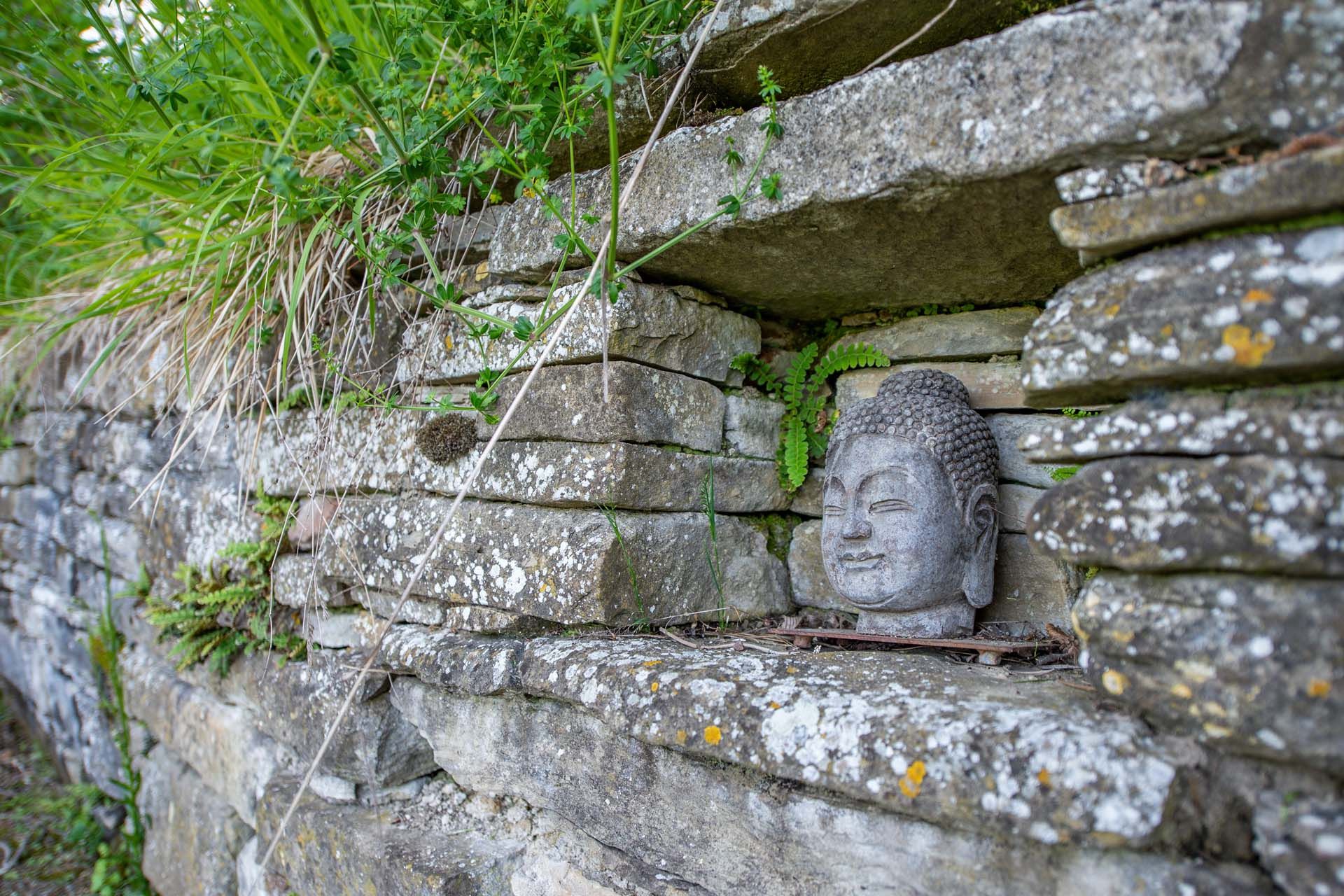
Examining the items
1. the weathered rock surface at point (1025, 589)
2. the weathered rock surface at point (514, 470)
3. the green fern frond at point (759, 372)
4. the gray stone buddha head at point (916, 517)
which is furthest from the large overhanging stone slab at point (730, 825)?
the green fern frond at point (759, 372)

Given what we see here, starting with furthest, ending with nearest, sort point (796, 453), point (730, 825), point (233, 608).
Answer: point (233, 608)
point (796, 453)
point (730, 825)

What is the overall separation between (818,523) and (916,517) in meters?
0.45

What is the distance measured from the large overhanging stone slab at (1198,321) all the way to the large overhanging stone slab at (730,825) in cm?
53

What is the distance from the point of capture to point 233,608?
2.79 m

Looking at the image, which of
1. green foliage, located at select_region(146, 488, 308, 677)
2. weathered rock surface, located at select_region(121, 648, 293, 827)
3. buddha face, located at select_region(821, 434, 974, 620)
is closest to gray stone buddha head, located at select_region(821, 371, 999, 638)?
buddha face, located at select_region(821, 434, 974, 620)

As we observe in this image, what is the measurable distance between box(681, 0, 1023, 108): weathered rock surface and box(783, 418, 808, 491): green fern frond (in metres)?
0.83

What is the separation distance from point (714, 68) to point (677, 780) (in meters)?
1.48

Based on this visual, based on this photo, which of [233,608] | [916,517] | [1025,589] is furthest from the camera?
[233,608]

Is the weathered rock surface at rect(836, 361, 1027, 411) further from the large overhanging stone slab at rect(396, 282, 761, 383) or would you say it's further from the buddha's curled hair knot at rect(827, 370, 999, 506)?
the large overhanging stone slab at rect(396, 282, 761, 383)

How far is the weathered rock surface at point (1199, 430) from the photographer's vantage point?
41.1 inches

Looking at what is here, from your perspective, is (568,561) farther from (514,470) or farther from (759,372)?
(759,372)

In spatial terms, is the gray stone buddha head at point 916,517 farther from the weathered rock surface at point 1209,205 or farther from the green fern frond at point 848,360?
the weathered rock surface at point 1209,205

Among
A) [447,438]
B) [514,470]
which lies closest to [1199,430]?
[514,470]

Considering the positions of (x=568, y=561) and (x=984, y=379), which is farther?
(x=984, y=379)
